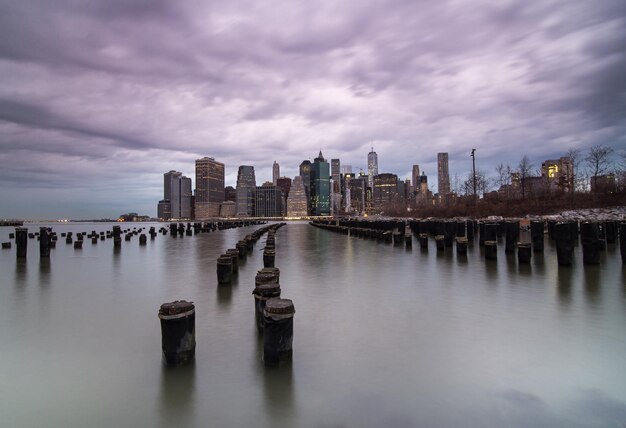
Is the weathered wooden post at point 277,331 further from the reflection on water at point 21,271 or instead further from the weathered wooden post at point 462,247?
the weathered wooden post at point 462,247

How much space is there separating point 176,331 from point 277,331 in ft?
5.51

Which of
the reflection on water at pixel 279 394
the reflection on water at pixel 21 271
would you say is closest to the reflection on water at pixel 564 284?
the reflection on water at pixel 279 394

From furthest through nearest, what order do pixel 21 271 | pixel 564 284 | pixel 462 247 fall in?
pixel 462 247
pixel 21 271
pixel 564 284

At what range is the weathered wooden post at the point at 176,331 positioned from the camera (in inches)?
221

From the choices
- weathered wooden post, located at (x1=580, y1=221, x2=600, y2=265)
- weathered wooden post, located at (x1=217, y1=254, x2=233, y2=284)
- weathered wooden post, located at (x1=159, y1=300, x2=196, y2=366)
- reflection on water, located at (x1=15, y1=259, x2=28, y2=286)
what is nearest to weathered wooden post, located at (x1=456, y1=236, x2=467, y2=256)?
weathered wooden post, located at (x1=580, y1=221, x2=600, y2=265)

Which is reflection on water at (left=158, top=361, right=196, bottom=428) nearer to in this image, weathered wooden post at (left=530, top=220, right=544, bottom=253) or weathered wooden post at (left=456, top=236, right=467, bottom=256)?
weathered wooden post at (left=456, top=236, right=467, bottom=256)

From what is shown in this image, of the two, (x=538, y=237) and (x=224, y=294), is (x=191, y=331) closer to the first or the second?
(x=224, y=294)

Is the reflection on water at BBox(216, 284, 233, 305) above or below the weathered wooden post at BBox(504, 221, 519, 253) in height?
below

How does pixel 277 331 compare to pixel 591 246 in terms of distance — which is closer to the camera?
pixel 277 331

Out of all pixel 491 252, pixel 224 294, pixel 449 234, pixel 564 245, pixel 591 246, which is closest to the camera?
pixel 224 294

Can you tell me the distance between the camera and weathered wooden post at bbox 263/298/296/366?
554 cm

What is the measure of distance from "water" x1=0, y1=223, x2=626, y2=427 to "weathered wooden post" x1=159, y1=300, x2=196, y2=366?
285mm

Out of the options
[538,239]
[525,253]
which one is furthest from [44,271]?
[538,239]

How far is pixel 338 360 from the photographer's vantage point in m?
5.94
